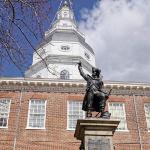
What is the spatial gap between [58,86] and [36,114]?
3.22 m

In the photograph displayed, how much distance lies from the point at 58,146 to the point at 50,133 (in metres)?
Answer: 1.14

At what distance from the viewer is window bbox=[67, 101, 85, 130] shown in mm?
25609

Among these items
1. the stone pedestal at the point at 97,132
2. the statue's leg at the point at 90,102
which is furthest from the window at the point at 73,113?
the stone pedestal at the point at 97,132

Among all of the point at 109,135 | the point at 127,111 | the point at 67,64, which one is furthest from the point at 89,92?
the point at 67,64

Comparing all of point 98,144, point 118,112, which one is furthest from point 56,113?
point 98,144

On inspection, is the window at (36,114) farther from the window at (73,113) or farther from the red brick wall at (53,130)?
the window at (73,113)

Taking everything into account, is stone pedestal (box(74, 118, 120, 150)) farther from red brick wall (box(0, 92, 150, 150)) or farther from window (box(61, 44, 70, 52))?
window (box(61, 44, 70, 52))

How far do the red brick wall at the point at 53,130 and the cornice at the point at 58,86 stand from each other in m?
0.56

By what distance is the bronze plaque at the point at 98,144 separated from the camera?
31.3 feet

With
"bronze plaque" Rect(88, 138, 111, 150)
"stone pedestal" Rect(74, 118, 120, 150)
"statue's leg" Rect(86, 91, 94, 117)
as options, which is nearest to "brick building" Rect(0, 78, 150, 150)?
"statue's leg" Rect(86, 91, 94, 117)

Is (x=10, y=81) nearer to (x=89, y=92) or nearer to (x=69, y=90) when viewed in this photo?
(x=69, y=90)

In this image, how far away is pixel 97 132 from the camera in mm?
9766

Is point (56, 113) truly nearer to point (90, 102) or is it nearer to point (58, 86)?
point (58, 86)

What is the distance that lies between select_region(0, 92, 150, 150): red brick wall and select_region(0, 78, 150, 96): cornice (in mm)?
559
